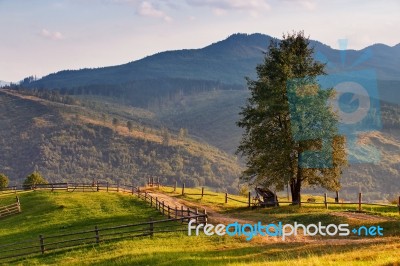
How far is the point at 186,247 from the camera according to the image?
30.8m

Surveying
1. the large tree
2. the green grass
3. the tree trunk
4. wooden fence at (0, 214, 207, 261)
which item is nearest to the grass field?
the green grass

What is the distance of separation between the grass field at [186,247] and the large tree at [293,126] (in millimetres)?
4664

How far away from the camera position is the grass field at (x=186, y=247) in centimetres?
2425

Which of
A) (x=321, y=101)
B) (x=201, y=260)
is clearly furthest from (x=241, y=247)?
(x=321, y=101)

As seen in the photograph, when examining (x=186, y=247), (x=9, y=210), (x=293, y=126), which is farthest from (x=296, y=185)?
(x=9, y=210)

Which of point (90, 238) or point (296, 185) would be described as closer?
point (90, 238)

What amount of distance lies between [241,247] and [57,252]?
50.0ft

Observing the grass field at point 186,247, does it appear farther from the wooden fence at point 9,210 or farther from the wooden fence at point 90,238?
the wooden fence at point 9,210

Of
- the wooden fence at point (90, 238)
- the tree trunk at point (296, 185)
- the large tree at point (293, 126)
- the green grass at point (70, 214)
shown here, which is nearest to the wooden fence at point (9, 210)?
the green grass at point (70, 214)

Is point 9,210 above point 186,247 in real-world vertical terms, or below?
below

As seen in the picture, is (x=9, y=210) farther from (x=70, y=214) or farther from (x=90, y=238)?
(x=90, y=238)

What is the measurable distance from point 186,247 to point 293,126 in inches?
819

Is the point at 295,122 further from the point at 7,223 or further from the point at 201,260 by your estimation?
the point at 7,223

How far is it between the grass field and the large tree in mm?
4664
